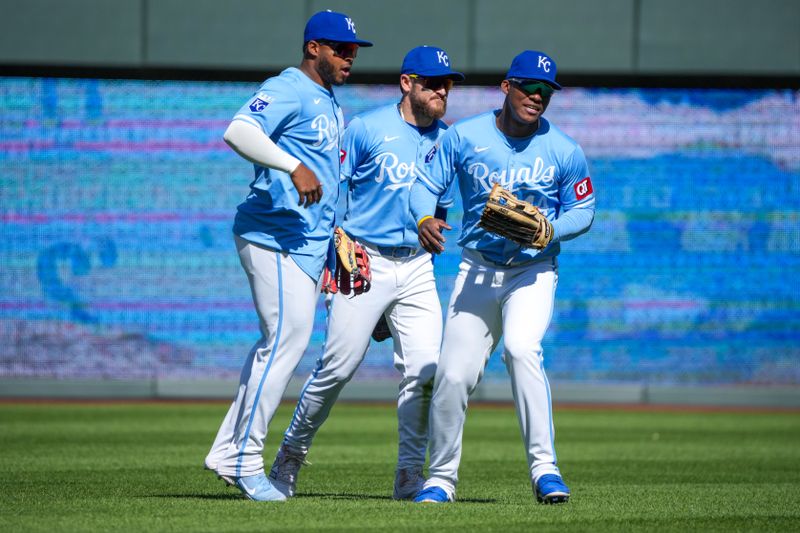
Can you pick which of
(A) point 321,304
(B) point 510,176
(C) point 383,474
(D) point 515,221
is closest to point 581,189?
(B) point 510,176

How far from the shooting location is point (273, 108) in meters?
6.07

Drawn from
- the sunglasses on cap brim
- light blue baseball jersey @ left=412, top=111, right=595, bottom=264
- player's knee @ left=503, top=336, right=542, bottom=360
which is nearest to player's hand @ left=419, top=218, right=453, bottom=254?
light blue baseball jersey @ left=412, top=111, right=595, bottom=264

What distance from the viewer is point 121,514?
5.68 m

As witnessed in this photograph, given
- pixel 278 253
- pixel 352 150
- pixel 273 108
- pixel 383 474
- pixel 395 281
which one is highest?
pixel 273 108

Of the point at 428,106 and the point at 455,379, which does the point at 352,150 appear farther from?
the point at 455,379

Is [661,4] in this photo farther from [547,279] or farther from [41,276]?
[547,279]

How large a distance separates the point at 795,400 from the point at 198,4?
8.87 m

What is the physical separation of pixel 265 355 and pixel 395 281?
1.09 meters

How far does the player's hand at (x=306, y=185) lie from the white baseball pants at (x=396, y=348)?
3.76ft

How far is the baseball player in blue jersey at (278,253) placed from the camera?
6.16 m

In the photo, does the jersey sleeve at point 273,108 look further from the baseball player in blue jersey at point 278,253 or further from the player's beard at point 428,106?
the player's beard at point 428,106

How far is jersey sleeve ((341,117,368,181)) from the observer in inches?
287

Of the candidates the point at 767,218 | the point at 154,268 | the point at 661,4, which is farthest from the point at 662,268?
the point at 154,268

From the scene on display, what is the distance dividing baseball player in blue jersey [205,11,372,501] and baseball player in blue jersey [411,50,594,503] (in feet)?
2.05
